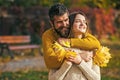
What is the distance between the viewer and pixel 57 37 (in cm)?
361

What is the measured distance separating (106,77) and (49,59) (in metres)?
6.96

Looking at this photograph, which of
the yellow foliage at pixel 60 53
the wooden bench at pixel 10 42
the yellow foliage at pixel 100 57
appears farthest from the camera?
the wooden bench at pixel 10 42

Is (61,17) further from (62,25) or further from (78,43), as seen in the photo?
(78,43)

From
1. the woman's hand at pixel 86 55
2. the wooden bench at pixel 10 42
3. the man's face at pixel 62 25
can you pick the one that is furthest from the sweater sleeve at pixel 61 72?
the wooden bench at pixel 10 42

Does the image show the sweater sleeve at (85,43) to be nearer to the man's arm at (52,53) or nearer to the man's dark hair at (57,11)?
the man's arm at (52,53)

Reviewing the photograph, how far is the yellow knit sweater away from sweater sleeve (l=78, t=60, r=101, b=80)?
15 cm

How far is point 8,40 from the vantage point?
15523mm

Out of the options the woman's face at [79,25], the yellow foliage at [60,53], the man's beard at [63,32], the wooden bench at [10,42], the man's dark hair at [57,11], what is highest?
the man's dark hair at [57,11]

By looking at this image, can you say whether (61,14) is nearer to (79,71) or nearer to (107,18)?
(79,71)

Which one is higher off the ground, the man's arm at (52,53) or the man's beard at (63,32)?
the man's beard at (63,32)

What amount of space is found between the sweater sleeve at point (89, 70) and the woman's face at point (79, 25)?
27 cm

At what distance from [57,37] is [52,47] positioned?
109 millimetres

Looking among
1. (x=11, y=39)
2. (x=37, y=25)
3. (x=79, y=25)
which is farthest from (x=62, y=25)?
(x=37, y=25)

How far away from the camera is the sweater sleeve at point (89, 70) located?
354 cm
